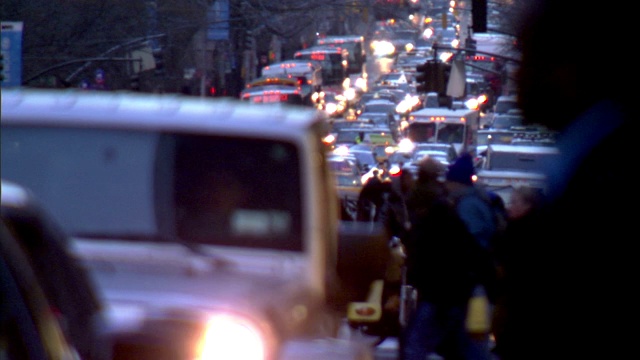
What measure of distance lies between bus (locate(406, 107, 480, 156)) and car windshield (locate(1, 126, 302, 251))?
45.4 metres

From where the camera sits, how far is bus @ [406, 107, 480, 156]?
5091 cm

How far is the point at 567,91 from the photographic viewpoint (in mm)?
2375

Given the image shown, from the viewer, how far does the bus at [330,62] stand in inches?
3009

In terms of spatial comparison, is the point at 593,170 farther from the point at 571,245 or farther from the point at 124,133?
the point at 124,133

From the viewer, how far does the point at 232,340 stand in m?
4.42

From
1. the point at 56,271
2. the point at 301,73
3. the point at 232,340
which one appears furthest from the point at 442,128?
the point at 56,271

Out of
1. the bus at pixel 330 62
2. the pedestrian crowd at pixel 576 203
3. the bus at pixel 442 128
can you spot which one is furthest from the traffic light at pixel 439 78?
the bus at pixel 330 62

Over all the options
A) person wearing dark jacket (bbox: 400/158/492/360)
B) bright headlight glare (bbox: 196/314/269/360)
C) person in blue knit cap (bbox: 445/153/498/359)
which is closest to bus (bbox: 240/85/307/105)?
person in blue knit cap (bbox: 445/153/498/359)

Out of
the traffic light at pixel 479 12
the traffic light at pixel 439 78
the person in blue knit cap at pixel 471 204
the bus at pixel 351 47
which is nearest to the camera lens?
the person in blue knit cap at pixel 471 204

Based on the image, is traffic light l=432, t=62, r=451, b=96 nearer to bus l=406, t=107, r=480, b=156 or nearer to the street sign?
the street sign

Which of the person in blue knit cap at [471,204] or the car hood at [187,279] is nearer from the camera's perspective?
the car hood at [187,279]

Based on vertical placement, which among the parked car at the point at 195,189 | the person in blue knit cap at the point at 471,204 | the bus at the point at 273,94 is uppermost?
the parked car at the point at 195,189

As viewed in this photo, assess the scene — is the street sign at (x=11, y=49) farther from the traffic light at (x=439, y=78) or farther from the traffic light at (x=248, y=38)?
the traffic light at (x=248, y=38)

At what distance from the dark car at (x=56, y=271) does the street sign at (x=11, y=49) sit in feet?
76.5
